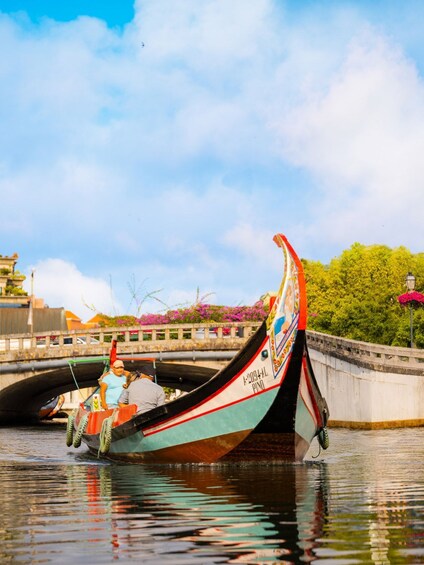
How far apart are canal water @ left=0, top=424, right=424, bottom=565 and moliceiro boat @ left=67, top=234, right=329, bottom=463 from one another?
35 cm

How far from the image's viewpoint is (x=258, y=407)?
1612 cm

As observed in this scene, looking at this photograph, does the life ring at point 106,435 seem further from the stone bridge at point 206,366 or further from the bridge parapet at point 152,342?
the bridge parapet at point 152,342

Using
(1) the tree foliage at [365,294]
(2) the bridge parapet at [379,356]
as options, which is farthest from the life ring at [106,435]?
(1) the tree foliage at [365,294]

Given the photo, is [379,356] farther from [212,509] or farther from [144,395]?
[212,509]

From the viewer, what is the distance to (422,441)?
77.4ft

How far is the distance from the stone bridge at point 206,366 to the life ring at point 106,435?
16.6 ft

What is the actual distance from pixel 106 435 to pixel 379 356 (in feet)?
56.4

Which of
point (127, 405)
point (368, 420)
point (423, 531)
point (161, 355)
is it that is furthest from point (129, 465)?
point (161, 355)

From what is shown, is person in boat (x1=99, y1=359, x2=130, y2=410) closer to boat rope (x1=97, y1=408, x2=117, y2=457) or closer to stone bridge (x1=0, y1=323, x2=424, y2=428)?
boat rope (x1=97, y1=408, x2=117, y2=457)

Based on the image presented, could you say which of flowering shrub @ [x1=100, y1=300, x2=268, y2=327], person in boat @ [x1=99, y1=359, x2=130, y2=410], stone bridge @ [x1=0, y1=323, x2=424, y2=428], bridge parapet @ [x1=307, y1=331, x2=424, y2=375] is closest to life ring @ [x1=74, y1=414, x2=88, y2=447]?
person in boat @ [x1=99, y1=359, x2=130, y2=410]

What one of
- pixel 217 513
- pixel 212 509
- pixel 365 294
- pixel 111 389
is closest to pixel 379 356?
pixel 111 389

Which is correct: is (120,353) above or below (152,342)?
below

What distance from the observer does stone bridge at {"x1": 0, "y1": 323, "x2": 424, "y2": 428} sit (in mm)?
30984

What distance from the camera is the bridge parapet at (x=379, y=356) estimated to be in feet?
102
